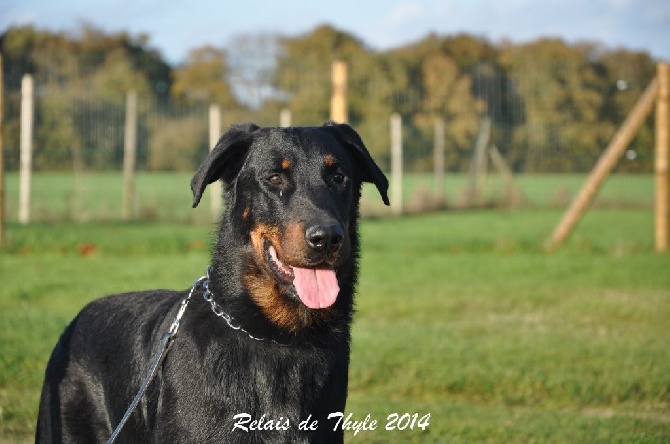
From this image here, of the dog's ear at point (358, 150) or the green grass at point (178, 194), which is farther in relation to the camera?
the green grass at point (178, 194)

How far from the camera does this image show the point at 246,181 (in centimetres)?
442

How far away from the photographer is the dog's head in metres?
4.08

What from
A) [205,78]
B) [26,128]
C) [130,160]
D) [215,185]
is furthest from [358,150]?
[205,78]

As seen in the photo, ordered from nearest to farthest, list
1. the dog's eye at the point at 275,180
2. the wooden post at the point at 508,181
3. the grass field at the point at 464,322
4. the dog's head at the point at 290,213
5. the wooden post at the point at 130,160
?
the dog's head at the point at 290,213 → the dog's eye at the point at 275,180 → the grass field at the point at 464,322 → the wooden post at the point at 130,160 → the wooden post at the point at 508,181

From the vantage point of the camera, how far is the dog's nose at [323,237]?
3975 mm

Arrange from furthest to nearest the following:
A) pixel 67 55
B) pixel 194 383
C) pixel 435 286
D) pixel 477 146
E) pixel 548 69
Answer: pixel 548 69, pixel 477 146, pixel 67 55, pixel 435 286, pixel 194 383

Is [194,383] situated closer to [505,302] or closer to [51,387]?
[51,387]

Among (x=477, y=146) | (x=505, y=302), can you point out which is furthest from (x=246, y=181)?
(x=477, y=146)

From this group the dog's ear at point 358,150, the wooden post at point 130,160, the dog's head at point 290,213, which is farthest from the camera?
the wooden post at point 130,160

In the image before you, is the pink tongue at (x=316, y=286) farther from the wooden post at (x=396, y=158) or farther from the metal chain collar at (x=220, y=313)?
the wooden post at (x=396, y=158)

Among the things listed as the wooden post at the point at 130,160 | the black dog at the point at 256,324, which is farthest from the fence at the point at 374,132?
the black dog at the point at 256,324

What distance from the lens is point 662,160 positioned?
16.3 meters

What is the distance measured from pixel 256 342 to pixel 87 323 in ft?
4.35

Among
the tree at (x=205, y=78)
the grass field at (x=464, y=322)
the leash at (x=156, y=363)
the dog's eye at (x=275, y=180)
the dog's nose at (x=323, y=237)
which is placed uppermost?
the tree at (x=205, y=78)
